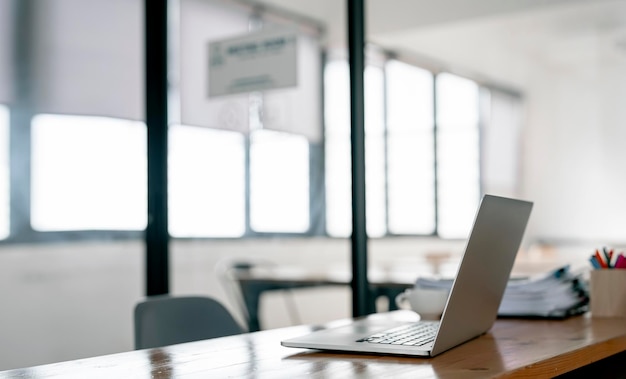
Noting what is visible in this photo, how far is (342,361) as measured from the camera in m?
1.54

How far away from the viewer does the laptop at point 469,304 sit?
157 centimetres

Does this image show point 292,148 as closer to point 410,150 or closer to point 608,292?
point 410,150

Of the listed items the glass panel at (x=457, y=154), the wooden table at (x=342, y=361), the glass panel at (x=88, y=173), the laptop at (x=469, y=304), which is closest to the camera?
the wooden table at (x=342, y=361)

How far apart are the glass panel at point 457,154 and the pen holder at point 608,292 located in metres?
0.59

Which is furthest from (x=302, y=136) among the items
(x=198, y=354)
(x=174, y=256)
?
(x=198, y=354)

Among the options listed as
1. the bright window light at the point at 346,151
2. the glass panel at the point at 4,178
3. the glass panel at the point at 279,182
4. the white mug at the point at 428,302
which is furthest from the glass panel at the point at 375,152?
the glass panel at the point at 4,178

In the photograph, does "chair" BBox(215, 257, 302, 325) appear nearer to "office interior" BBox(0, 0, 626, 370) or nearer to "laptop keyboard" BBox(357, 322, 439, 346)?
"office interior" BBox(0, 0, 626, 370)

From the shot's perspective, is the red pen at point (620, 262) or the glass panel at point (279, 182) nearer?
the red pen at point (620, 262)

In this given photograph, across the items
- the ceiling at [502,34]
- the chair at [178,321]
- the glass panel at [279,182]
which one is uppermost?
the ceiling at [502,34]

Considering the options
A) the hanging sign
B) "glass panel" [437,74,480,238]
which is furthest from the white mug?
the hanging sign

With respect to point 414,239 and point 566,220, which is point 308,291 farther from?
point 566,220

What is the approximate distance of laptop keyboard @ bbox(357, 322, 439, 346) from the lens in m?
1.67

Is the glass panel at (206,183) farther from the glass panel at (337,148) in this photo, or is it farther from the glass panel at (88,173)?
the glass panel at (337,148)

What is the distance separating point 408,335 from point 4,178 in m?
1.88
